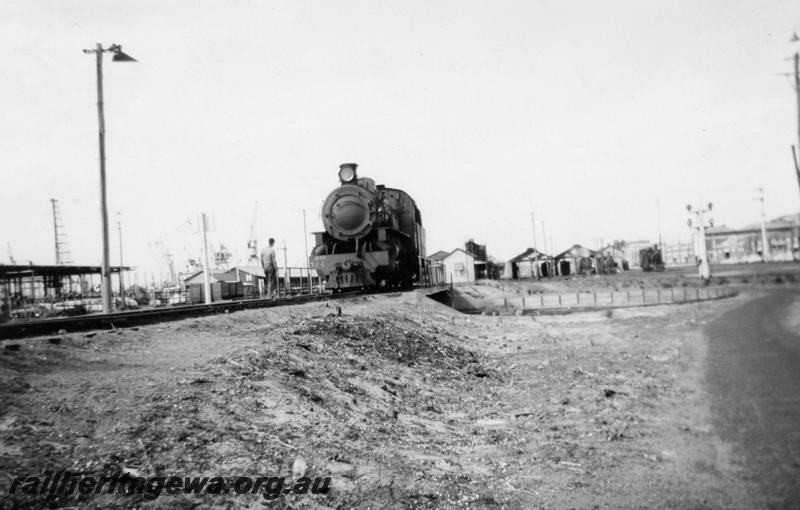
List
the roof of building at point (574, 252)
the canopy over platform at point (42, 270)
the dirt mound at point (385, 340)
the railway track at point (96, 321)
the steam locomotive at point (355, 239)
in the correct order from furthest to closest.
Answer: the roof of building at point (574, 252)
the canopy over platform at point (42, 270)
the steam locomotive at point (355, 239)
the dirt mound at point (385, 340)
the railway track at point (96, 321)

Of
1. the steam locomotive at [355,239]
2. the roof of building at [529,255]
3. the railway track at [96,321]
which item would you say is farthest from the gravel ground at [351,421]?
the roof of building at [529,255]

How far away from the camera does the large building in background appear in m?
1.68

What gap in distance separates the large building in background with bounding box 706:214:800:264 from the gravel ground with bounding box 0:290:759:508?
0.70 ft

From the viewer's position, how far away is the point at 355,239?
19047 millimetres

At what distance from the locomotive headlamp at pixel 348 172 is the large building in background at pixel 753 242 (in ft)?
60.7

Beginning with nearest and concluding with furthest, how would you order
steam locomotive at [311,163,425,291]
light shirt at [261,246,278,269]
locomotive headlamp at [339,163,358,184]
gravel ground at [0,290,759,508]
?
gravel ground at [0,290,759,508] < light shirt at [261,246,278,269] < steam locomotive at [311,163,425,291] < locomotive headlamp at [339,163,358,184]

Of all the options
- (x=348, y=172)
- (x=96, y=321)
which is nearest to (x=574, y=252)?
(x=348, y=172)

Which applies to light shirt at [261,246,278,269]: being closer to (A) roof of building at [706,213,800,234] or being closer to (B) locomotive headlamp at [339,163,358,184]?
(B) locomotive headlamp at [339,163,358,184]

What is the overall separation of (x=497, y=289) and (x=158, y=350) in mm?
37954

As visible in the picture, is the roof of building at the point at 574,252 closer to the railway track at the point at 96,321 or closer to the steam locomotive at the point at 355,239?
the steam locomotive at the point at 355,239

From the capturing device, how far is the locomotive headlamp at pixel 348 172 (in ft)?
66.2

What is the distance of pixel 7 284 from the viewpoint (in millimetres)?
26109

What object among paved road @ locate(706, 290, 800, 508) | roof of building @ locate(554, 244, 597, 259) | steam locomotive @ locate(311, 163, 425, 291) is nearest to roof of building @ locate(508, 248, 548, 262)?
roof of building @ locate(554, 244, 597, 259)

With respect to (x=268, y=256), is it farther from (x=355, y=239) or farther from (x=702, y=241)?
(x=702, y=241)
